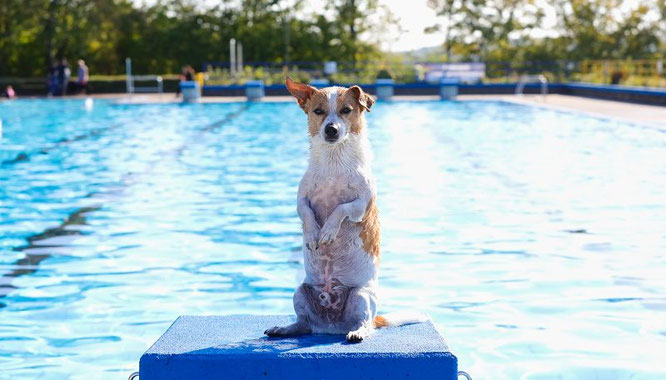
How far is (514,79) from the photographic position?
1395 inches

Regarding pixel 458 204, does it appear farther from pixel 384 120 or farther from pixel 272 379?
pixel 384 120

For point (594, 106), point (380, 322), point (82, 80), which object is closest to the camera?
point (380, 322)

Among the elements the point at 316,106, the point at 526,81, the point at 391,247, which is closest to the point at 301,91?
the point at 316,106

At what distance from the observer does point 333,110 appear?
310cm

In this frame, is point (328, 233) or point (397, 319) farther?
point (397, 319)

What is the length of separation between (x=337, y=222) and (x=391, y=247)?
15.8 ft

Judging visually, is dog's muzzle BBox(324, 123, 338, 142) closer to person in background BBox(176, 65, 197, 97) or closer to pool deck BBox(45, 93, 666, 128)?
pool deck BBox(45, 93, 666, 128)

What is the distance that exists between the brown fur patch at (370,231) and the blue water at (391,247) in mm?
1839

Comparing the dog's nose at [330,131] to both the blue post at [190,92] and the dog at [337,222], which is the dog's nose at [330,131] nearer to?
the dog at [337,222]

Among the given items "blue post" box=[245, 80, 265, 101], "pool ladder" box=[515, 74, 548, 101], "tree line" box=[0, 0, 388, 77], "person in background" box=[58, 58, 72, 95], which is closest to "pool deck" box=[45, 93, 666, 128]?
"blue post" box=[245, 80, 265, 101]

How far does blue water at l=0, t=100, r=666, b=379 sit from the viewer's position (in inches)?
210

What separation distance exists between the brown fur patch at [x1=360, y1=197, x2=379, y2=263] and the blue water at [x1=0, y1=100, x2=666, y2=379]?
184 cm

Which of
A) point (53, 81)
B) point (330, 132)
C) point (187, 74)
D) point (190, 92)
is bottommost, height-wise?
point (190, 92)

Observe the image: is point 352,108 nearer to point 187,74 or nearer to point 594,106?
point 594,106
